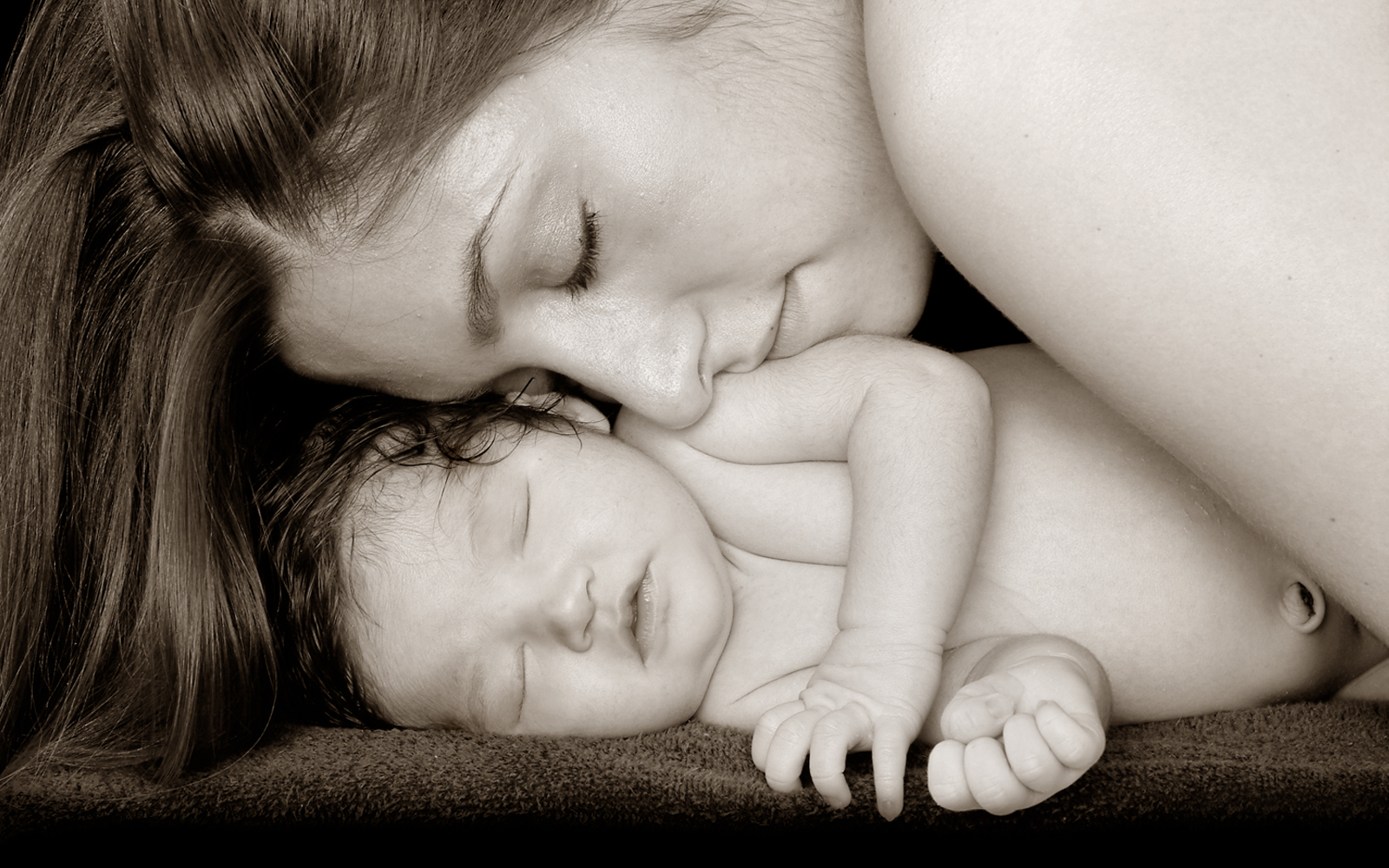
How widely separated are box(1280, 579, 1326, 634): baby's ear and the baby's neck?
383 millimetres

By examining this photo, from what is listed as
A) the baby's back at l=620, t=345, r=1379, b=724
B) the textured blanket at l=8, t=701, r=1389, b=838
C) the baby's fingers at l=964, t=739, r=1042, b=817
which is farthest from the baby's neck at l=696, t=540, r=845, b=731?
the baby's fingers at l=964, t=739, r=1042, b=817

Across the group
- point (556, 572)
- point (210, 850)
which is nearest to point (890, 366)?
point (556, 572)

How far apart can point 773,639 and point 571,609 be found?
0.20 metres

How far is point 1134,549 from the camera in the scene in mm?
974

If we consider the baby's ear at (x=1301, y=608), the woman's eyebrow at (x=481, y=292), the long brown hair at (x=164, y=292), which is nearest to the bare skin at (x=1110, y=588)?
the baby's ear at (x=1301, y=608)

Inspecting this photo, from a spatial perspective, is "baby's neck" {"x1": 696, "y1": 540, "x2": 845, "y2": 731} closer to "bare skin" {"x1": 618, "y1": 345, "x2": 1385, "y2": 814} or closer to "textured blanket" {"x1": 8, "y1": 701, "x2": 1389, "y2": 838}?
"bare skin" {"x1": 618, "y1": 345, "x2": 1385, "y2": 814}

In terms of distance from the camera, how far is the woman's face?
2.84 ft

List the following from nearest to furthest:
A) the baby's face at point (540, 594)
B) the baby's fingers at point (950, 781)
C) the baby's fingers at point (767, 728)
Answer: the baby's fingers at point (950, 781) < the baby's fingers at point (767, 728) < the baby's face at point (540, 594)

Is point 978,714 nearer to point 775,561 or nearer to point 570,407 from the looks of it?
point 775,561

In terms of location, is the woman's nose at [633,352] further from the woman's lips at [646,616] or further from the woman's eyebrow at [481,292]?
the woman's lips at [646,616]

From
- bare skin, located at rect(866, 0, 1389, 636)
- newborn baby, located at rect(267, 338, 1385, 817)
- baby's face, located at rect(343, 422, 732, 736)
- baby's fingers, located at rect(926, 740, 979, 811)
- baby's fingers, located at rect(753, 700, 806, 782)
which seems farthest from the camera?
baby's face, located at rect(343, 422, 732, 736)

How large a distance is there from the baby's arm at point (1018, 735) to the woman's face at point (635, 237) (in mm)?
357

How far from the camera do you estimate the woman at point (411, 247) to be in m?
0.72

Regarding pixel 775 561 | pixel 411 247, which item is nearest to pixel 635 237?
pixel 411 247
